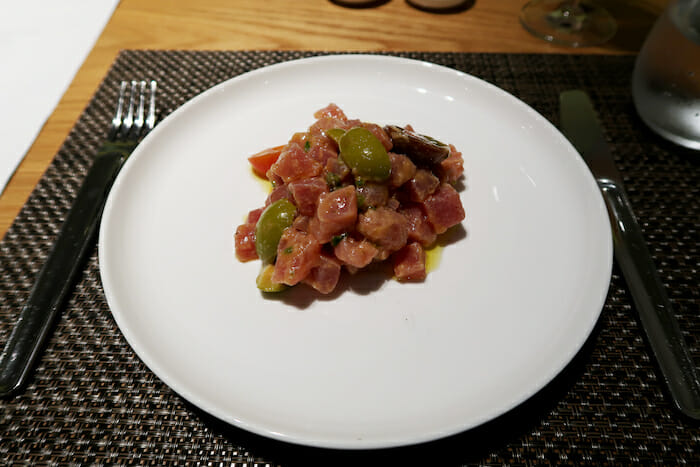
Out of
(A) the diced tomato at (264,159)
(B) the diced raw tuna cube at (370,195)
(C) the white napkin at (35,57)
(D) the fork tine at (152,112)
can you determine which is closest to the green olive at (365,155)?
(B) the diced raw tuna cube at (370,195)

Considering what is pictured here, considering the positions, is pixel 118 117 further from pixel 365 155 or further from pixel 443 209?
pixel 443 209

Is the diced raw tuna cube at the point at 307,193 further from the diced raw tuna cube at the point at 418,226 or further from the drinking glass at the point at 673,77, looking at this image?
the drinking glass at the point at 673,77

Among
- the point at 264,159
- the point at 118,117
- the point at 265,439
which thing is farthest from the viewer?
the point at 118,117

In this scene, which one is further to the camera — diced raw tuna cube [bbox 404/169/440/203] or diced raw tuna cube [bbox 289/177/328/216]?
diced raw tuna cube [bbox 404/169/440/203]

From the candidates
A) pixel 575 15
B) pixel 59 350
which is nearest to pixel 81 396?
pixel 59 350

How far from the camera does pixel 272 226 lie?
1.84 m

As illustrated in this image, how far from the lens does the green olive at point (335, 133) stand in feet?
6.46

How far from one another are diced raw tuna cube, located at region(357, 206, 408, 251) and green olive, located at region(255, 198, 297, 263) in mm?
320

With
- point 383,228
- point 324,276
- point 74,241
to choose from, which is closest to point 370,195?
point 383,228

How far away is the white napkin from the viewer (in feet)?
9.16

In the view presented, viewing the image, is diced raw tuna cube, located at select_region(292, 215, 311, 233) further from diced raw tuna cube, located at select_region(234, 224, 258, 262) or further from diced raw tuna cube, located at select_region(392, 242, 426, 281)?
diced raw tuna cube, located at select_region(392, 242, 426, 281)

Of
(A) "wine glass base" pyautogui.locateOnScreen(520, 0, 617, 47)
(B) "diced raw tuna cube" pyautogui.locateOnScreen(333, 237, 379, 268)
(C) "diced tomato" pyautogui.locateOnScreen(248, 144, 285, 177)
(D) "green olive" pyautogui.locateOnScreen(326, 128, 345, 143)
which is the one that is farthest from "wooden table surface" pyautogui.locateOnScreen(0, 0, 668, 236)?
(B) "diced raw tuna cube" pyautogui.locateOnScreen(333, 237, 379, 268)

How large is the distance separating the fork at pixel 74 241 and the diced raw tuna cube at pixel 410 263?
1.51 meters

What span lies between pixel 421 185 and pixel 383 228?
12.4 inches
